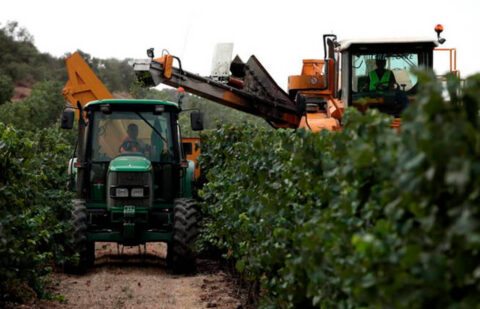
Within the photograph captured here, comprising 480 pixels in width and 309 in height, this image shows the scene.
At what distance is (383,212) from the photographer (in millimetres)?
4430

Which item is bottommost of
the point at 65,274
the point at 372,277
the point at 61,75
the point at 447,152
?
the point at 65,274

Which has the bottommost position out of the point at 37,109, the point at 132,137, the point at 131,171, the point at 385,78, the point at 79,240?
the point at 79,240

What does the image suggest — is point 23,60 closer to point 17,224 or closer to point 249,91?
point 249,91

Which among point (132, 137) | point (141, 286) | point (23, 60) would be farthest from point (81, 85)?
point (23, 60)

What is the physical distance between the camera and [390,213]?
3617 millimetres

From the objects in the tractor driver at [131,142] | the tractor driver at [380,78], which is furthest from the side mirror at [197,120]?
the tractor driver at [380,78]

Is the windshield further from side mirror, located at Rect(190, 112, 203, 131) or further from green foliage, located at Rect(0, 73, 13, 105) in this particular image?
green foliage, located at Rect(0, 73, 13, 105)

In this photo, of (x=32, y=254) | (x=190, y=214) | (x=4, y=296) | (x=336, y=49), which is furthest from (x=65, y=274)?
(x=336, y=49)

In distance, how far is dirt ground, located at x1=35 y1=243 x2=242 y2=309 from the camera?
9820 mm

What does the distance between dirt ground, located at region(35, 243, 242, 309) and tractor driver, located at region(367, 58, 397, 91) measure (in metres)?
3.72

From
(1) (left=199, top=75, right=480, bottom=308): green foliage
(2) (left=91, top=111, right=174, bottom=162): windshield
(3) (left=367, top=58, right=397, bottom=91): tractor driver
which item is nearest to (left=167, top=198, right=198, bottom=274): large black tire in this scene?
(2) (left=91, top=111, right=174, bottom=162): windshield

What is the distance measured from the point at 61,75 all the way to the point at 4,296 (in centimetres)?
8174

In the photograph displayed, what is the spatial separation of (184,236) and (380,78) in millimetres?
3932

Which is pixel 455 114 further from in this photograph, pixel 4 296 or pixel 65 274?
pixel 65 274
